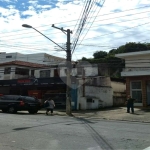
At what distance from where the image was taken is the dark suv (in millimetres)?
22609

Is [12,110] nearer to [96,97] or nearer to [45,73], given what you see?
[96,97]

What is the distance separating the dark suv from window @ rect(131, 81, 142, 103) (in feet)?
33.4

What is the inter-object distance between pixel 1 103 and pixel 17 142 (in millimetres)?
15648

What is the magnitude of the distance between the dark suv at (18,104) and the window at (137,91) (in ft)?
33.4

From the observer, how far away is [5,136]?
950 cm

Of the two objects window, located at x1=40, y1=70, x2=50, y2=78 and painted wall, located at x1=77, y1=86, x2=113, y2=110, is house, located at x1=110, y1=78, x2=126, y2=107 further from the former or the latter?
window, located at x1=40, y1=70, x2=50, y2=78

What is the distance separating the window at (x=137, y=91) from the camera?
26.2 metres

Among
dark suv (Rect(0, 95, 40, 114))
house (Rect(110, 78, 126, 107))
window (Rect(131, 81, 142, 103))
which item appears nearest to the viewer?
dark suv (Rect(0, 95, 40, 114))

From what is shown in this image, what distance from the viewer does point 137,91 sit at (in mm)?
26406

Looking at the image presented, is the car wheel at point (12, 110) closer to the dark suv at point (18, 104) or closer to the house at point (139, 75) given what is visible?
the dark suv at point (18, 104)

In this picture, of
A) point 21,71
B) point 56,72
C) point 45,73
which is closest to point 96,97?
A: point 56,72

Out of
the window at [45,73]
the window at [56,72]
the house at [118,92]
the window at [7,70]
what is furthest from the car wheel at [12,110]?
the window at [7,70]

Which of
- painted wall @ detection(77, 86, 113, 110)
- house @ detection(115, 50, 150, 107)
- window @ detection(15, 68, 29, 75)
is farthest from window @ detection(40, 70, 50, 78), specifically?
house @ detection(115, 50, 150, 107)

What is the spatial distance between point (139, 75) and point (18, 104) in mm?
12198
